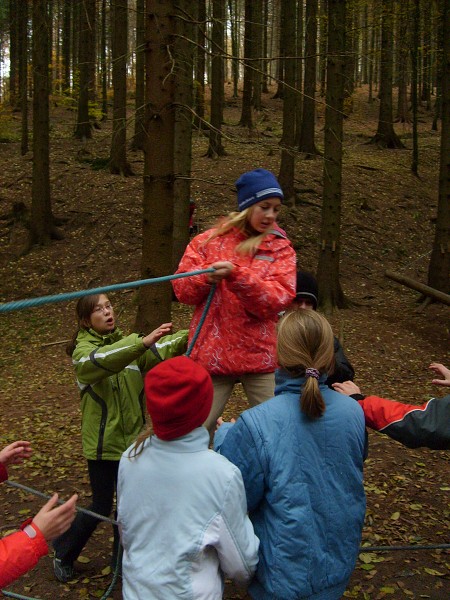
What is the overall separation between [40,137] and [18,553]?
13.0 m

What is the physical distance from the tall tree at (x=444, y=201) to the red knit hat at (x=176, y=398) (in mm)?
9653

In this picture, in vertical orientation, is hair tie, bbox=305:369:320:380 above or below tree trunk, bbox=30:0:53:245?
below

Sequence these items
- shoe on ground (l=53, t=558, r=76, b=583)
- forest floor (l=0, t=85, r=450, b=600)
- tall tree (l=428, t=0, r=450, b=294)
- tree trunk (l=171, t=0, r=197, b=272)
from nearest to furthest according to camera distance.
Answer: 1. shoe on ground (l=53, t=558, r=76, b=583)
2. forest floor (l=0, t=85, r=450, b=600)
3. tree trunk (l=171, t=0, r=197, b=272)
4. tall tree (l=428, t=0, r=450, b=294)

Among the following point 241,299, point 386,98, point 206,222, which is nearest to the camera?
point 241,299

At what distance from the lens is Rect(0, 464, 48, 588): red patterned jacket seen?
2.03m

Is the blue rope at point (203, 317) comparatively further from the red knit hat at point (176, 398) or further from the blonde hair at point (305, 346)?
the red knit hat at point (176, 398)

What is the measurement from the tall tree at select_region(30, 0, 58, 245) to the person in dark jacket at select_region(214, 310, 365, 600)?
38.7ft

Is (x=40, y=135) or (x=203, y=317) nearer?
(x=203, y=317)

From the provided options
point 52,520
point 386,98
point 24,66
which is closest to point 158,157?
point 52,520

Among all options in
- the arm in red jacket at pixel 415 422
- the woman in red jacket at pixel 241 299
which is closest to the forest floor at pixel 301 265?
the arm in red jacket at pixel 415 422

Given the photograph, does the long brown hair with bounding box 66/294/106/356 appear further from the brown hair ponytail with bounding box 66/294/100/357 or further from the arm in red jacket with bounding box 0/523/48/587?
the arm in red jacket with bounding box 0/523/48/587

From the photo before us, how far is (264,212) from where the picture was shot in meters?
3.14

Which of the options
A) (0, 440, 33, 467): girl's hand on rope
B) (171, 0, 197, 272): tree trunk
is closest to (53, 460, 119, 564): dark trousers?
(0, 440, 33, 467): girl's hand on rope

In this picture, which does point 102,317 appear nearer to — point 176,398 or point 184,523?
point 176,398
